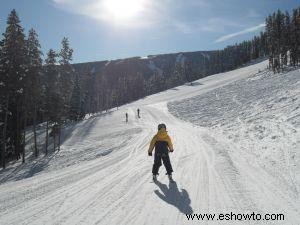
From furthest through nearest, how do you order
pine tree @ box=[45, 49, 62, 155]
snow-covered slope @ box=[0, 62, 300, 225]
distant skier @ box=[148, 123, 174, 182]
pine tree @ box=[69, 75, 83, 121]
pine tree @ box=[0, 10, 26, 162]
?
pine tree @ box=[69, 75, 83, 121], pine tree @ box=[45, 49, 62, 155], pine tree @ box=[0, 10, 26, 162], distant skier @ box=[148, 123, 174, 182], snow-covered slope @ box=[0, 62, 300, 225]

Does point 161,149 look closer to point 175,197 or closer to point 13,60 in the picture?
point 175,197

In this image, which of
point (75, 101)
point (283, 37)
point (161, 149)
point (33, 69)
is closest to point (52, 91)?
point (33, 69)

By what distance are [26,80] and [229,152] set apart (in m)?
25.1

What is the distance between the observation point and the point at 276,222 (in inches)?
268

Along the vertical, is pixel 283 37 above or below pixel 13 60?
above

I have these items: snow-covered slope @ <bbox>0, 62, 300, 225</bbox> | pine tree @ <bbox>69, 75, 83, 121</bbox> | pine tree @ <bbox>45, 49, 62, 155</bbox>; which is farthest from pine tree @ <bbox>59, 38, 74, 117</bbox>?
snow-covered slope @ <bbox>0, 62, 300, 225</bbox>

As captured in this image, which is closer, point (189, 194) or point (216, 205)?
point (216, 205)

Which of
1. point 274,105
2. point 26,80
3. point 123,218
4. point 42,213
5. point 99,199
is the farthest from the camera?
point 26,80

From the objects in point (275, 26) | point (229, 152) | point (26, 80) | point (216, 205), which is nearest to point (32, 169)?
point (26, 80)

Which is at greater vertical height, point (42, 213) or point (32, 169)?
point (42, 213)

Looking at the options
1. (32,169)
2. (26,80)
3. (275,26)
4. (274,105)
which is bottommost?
(32,169)

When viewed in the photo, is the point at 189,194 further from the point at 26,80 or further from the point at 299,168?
the point at 26,80

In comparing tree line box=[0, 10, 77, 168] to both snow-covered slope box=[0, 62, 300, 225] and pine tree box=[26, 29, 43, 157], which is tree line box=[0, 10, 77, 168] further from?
snow-covered slope box=[0, 62, 300, 225]

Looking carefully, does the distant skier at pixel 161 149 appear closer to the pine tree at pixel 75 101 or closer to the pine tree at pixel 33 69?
the pine tree at pixel 33 69
